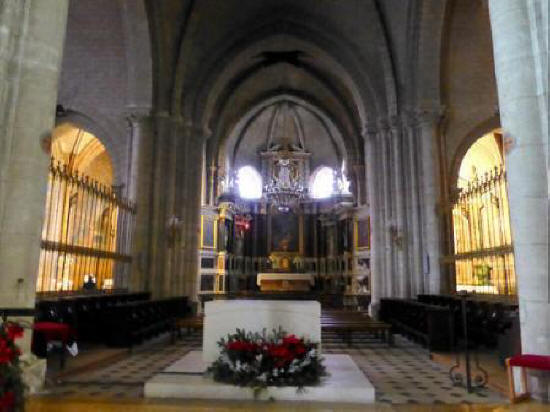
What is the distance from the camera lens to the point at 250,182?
3061 centimetres

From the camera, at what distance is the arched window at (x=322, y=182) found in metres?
30.1

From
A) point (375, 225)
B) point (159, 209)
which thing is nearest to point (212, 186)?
point (375, 225)

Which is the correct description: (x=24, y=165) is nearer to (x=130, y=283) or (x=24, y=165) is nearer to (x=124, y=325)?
(x=124, y=325)

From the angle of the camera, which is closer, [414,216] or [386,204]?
[414,216]

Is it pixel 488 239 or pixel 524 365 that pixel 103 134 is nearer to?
pixel 488 239

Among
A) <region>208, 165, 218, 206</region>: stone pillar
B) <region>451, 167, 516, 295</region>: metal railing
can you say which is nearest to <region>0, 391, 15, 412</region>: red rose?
<region>451, 167, 516, 295</region>: metal railing

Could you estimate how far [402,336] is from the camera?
1189 cm

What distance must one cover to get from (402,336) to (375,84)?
9.98m

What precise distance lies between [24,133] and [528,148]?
6.01 meters

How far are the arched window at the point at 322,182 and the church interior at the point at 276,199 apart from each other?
14 cm

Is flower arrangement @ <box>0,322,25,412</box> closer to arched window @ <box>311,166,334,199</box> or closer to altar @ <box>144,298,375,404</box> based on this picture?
altar @ <box>144,298,375,404</box>

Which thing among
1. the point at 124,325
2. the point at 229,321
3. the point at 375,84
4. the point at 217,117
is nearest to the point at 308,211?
the point at 217,117

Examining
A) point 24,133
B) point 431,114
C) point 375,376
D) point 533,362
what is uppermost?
point 431,114

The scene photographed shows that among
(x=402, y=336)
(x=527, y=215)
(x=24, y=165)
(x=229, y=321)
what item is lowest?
(x=402, y=336)
